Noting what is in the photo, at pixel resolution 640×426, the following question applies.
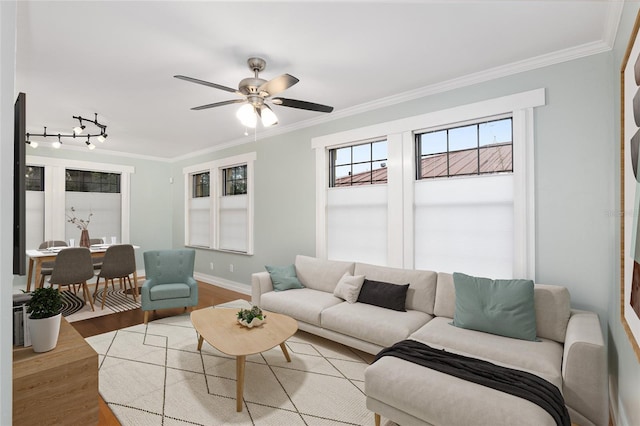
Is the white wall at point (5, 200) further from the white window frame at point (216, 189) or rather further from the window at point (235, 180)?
the window at point (235, 180)

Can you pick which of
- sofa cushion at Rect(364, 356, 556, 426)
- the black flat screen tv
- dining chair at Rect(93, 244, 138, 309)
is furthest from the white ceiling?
sofa cushion at Rect(364, 356, 556, 426)

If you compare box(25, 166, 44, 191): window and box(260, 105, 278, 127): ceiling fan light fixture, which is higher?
box(260, 105, 278, 127): ceiling fan light fixture

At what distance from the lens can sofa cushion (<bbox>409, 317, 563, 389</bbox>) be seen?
1990mm

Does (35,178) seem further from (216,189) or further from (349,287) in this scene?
(349,287)

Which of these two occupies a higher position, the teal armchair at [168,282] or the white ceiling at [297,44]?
the white ceiling at [297,44]

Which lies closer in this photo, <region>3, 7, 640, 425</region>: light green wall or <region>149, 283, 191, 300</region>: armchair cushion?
<region>3, 7, 640, 425</region>: light green wall

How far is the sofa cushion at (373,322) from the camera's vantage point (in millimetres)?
2674

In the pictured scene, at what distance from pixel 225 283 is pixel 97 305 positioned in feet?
6.37

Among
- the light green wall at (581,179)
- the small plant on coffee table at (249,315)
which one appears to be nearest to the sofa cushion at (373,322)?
the small plant on coffee table at (249,315)

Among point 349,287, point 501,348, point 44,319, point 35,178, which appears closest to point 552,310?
point 501,348

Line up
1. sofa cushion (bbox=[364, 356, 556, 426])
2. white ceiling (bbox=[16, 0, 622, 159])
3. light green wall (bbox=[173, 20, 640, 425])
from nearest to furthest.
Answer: sofa cushion (bbox=[364, 356, 556, 426])
white ceiling (bbox=[16, 0, 622, 159])
light green wall (bbox=[173, 20, 640, 425])

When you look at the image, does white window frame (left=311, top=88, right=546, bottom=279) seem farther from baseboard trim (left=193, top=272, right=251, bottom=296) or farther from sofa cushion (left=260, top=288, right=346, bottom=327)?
baseboard trim (left=193, top=272, right=251, bottom=296)

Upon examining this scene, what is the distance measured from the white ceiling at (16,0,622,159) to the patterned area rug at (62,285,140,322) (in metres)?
2.74

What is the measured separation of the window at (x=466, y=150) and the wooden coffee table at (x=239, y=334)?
224cm
